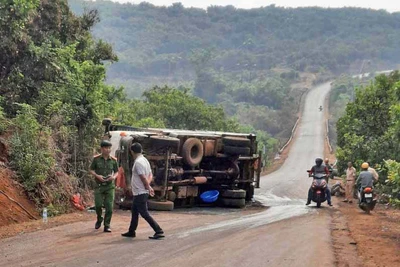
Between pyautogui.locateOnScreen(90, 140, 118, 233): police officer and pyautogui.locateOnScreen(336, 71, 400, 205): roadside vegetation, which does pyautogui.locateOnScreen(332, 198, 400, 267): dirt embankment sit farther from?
pyautogui.locateOnScreen(336, 71, 400, 205): roadside vegetation

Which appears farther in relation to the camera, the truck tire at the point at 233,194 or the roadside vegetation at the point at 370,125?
the roadside vegetation at the point at 370,125

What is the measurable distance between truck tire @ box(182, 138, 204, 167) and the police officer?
5754 millimetres

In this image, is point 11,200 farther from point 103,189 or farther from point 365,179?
point 365,179

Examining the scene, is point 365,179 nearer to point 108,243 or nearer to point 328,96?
point 108,243

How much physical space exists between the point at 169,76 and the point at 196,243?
159 metres

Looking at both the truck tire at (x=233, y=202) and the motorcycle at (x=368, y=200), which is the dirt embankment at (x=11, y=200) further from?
the motorcycle at (x=368, y=200)

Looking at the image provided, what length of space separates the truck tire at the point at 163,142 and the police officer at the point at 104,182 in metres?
4.73

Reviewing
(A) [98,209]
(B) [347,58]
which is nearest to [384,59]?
(B) [347,58]

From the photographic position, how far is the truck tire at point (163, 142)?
16.9 m

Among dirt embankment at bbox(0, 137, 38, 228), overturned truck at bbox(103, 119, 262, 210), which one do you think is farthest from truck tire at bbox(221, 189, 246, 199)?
dirt embankment at bbox(0, 137, 38, 228)

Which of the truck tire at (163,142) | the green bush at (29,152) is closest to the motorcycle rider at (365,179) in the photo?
the truck tire at (163,142)

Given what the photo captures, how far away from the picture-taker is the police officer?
469 inches

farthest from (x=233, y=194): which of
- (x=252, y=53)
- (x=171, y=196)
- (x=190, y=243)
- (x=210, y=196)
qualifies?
(x=252, y=53)

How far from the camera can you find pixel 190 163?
18.0 meters
